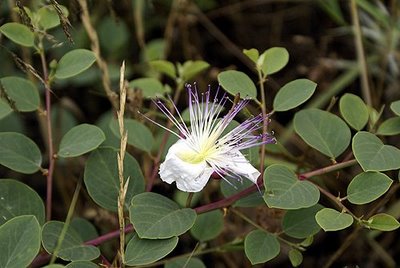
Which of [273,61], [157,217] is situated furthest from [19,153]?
[273,61]

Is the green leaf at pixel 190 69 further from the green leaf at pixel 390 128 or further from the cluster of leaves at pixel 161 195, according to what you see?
the green leaf at pixel 390 128

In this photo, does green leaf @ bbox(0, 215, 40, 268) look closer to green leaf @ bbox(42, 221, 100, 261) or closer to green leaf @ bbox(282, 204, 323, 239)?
green leaf @ bbox(42, 221, 100, 261)

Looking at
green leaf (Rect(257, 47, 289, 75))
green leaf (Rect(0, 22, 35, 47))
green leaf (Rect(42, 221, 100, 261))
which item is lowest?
green leaf (Rect(42, 221, 100, 261))

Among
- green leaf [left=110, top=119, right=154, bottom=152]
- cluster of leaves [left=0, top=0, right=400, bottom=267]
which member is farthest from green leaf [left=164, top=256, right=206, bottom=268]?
green leaf [left=110, top=119, right=154, bottom=152]

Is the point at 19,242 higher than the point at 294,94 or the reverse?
the reverse

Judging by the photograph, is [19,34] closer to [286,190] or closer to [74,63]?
[74,63]

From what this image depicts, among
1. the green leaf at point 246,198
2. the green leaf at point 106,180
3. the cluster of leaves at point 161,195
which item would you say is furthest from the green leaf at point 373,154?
the green leaf at point 106,180

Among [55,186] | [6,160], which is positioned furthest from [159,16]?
[6,160]
